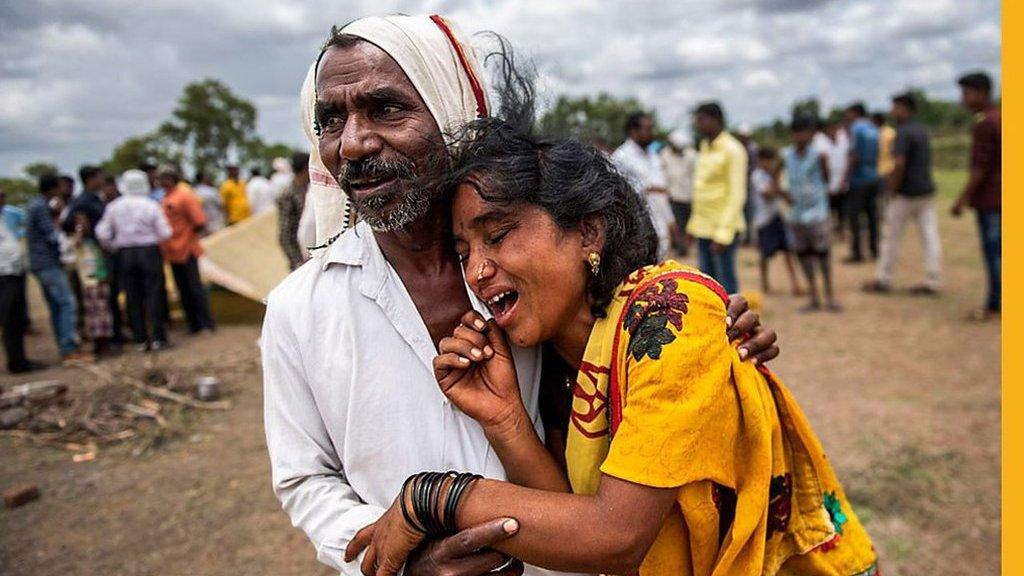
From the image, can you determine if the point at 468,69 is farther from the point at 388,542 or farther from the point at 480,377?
the point at 388,542

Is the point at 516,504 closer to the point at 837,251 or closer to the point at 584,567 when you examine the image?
the point at 584,567

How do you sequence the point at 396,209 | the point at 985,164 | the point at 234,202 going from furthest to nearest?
the point at 234,202 < the point at 985,164 < the point at 396,209

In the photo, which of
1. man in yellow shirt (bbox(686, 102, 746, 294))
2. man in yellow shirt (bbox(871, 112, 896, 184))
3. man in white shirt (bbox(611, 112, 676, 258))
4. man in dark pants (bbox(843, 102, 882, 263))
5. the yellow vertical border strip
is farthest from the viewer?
man in yellow shirt (bbox(871, 112, 896, 184))

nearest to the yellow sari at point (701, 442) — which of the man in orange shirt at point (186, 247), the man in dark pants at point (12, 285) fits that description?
the man in dark pants at point (12, 285)

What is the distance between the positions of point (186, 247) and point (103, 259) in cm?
90

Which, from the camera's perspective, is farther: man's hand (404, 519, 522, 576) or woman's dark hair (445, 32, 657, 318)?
woman's dark hair (445, 32, 657, 318)

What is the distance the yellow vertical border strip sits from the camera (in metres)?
0.83

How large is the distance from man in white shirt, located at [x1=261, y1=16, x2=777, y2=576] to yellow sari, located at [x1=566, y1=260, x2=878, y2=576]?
0.20 meters

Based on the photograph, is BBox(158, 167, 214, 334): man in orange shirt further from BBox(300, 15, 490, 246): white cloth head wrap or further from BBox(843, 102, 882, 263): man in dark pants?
BBox(843, 102, 882, 263): man in dark pants

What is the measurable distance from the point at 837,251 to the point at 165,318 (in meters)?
10.1

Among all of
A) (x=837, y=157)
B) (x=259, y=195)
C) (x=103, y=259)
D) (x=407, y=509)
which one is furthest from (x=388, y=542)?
(x=259, y=195)

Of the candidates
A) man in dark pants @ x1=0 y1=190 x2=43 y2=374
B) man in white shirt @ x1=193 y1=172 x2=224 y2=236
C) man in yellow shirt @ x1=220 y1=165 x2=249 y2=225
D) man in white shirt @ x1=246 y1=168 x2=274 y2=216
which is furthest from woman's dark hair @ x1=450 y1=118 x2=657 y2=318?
man in yellow shirt @ x1=220 y1=165 x2=249 y2=225

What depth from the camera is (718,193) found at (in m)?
6.71

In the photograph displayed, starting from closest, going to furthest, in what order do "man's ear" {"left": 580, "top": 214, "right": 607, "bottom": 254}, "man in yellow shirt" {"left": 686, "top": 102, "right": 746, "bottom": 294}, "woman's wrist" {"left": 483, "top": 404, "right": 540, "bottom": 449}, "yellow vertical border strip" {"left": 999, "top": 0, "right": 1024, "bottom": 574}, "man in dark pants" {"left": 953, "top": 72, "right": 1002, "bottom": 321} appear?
1. "yellow vertical border strip" {"left": 999, "top": 0, "right": 1024, "bottom": 574}
2. "woman's wrist" {"left": 483, "top": 404, "right": 540, "bottom": 449}
3. "man's ear" {"left": 580, "top": 214, "right": 607, "bottom": 254}
4. "man in dark pants" {"left": 953, "top": 72, "right": 1002, "bottom": 321}
5. "man in yellow shirt" {"left": 686, "top": 102, "right": 746, "bottom": 294}
